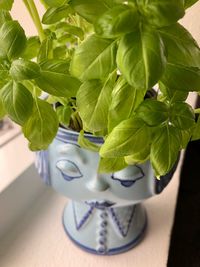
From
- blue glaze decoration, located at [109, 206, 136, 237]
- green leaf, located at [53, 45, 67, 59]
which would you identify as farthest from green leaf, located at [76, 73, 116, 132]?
blue glaze decoration, located at [109, 206, 136, 237]

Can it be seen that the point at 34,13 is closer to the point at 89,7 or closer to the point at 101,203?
the point at 89,7

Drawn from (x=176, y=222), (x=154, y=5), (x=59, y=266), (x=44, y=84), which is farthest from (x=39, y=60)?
(x=176, y=222)

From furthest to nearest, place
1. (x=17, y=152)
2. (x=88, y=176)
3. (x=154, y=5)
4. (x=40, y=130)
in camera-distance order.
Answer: (x=17, y=152) → (x=88, y=176) → (x=40, y=130) → (x=154, y=5)

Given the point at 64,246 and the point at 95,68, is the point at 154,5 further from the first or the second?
the point at 64,246

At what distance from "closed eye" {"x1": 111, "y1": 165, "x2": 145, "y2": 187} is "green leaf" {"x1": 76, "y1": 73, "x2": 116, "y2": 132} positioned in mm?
126

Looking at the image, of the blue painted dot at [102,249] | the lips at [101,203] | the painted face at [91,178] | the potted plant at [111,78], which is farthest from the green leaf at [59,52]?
the blue painted dot at [102,249]

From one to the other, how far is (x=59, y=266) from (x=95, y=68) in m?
0.39

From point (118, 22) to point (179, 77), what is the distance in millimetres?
75

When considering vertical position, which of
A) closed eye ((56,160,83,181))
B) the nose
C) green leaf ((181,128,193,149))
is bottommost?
the nose

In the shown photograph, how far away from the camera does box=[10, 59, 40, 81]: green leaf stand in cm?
32

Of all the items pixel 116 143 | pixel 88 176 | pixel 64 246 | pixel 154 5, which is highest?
pixel 154 5

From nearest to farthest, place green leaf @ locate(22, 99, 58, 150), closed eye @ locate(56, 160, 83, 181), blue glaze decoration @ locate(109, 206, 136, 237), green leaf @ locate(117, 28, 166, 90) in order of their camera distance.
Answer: green leaf @ locate(117, 28, 166, 90) → green leaf @ locate(22, 99, 58, 150) → closed eye @ locate(56, 160, 83, 181) → blue glaze decoration @ locate(109, 206, 136, 237)

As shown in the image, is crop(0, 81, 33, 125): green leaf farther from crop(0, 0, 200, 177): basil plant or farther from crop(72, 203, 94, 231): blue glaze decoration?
crop(72, 203, 94, 231): blue glaze decoration

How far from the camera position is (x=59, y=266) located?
23.9 inches
